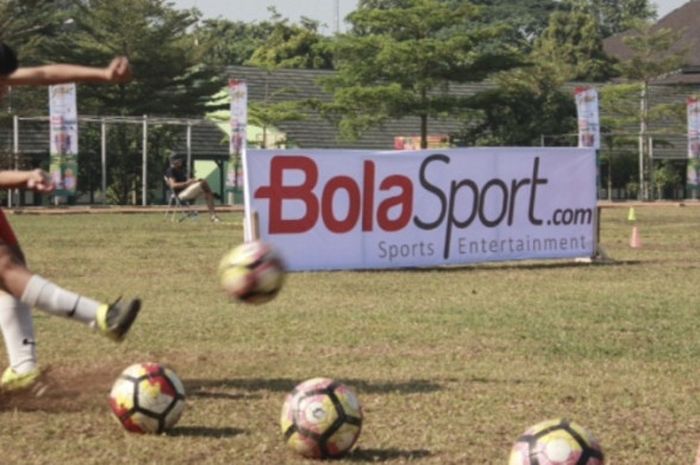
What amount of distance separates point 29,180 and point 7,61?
73 centimetres

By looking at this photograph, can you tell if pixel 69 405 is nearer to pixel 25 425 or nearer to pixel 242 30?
pixel 25 425

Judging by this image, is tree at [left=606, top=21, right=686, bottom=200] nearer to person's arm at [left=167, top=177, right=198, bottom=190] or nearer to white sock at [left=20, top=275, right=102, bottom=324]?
person's arm at [left=167, top=177, right=198, bottom=190]

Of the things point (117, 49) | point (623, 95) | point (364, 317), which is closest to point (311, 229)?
point (364, 317)

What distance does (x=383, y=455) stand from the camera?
6770 millimetres

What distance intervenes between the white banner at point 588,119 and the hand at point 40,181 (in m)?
40.6

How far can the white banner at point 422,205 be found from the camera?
18.1 m

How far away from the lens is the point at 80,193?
56.0 meters

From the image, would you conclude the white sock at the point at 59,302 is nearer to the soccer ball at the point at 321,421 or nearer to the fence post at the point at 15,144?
the soccer ball at the point at 321,421

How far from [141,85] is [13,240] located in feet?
170

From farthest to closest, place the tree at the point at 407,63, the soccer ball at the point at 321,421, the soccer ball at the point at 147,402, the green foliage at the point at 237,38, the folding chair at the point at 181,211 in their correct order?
1. the green foliage at the point at 237,38
2. the tree at the point at 407,63
3. the folding chair at the point at 181,211
4. the soccer ball at the point at 147,402
5. the soccer ball at the point at 321,421

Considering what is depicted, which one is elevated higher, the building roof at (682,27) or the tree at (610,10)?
the tree at (610,10)

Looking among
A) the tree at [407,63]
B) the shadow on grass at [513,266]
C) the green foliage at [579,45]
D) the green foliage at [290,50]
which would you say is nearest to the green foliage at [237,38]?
the green foliage at [290,50]

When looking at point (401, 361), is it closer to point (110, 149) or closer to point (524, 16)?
point (110, 149)

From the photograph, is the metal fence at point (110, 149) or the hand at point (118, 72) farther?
the metal fence at point (110, 149)
